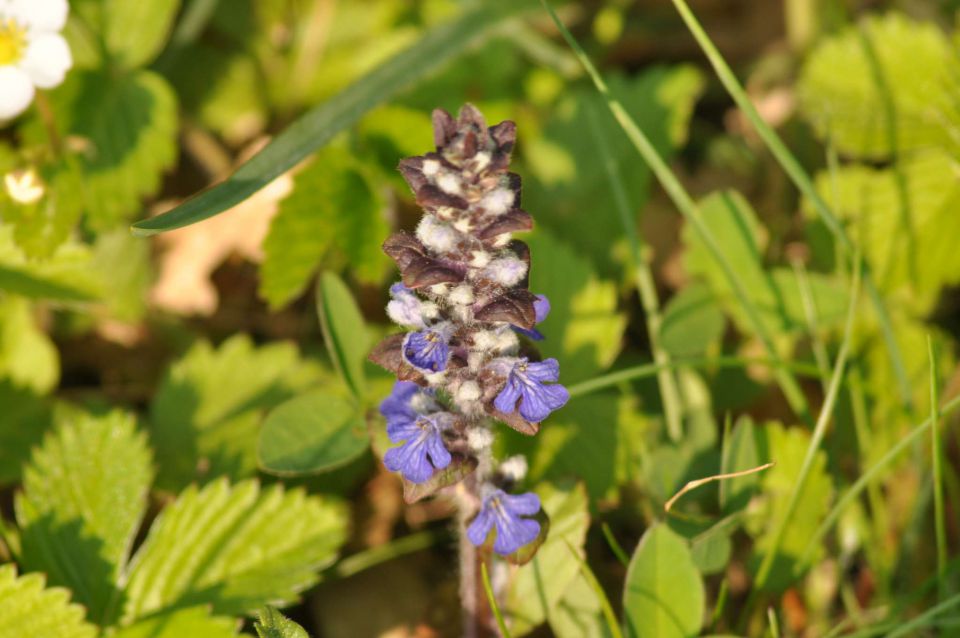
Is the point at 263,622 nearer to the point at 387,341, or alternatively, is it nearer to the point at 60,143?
the point at 387,341

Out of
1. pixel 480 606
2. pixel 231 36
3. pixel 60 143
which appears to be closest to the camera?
pixel 480 606

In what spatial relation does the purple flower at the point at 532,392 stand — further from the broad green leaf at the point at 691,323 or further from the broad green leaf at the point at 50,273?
the broad green leaf at the point at 50,273

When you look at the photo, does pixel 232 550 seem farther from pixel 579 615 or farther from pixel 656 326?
pixel 656 326

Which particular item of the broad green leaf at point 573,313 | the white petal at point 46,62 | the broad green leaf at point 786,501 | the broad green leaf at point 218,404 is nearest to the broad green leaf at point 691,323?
the broad green leaf at point 573,313

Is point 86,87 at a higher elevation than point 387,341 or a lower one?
higher

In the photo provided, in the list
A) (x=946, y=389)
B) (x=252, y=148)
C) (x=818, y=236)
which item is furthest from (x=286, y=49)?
(x=946, y=389)

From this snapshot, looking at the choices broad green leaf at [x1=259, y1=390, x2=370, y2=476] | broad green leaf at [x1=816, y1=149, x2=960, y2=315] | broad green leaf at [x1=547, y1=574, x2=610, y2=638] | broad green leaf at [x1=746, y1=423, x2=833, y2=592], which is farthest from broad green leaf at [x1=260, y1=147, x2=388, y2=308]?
broad green leaf at [x1=816, y1=149, x2=960, y2=315]

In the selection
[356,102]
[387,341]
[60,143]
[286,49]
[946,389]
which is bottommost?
[946,389]
